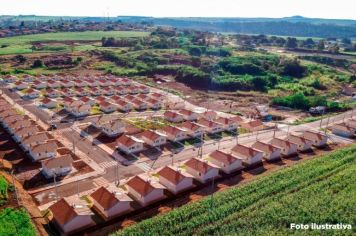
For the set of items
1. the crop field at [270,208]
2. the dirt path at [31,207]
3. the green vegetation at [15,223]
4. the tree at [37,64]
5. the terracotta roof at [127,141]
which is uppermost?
the tree at [37,64]

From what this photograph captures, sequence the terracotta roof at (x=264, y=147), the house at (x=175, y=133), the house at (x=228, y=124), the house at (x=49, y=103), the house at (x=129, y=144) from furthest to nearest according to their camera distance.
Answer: the house at (x=49, y=103), the house at (x=228, y=124), the house at (x=175, y=133), the house at (x=129, y=144), the terracotta roof at (x=264, y=147)

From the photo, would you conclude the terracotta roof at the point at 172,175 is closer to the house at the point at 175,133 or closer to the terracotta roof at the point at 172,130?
the house at the point at 175,133

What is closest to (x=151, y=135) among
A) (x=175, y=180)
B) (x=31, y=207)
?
(x=175, y=180)

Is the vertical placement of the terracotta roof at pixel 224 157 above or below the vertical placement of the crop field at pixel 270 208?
above

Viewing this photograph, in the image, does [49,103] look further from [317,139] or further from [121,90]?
[317,139]

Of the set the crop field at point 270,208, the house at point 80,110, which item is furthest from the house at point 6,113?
the crop field at point 270,208

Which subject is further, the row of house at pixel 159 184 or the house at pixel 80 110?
the house at pixel 80 110
